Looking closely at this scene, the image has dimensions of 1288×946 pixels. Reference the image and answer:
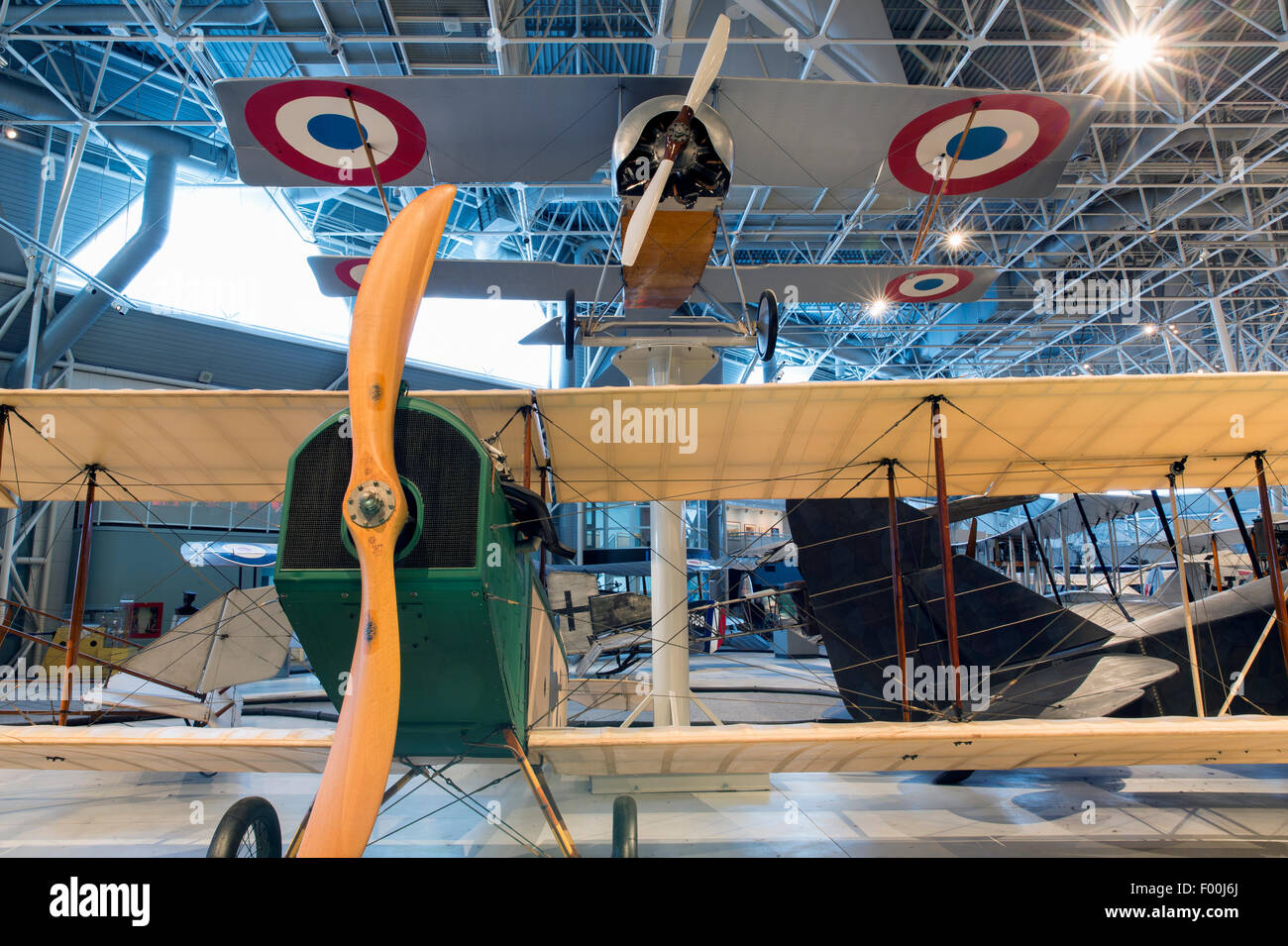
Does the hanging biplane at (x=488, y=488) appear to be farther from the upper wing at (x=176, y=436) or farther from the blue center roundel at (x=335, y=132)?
the blue center roundel at (x=335, y=132)

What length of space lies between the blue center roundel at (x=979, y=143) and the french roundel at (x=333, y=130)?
0.24 metres

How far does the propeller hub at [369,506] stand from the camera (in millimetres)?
1840

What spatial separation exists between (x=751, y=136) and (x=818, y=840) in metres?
5.55

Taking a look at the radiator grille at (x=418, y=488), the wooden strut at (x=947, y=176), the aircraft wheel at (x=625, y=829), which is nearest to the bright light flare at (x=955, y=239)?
the wooden strut at (x=947, y=176)

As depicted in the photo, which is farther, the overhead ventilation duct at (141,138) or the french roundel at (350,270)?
the overhead ventilation duct at (141,138)

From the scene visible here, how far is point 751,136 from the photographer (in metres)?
5.90

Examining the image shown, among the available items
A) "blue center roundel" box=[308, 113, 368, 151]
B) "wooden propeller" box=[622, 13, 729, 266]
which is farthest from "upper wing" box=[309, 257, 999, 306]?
"wooden propeller" box=[622, 13, 729, 266]

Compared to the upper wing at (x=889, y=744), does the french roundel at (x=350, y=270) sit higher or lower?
higher

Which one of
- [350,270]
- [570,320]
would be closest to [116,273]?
[350,270]

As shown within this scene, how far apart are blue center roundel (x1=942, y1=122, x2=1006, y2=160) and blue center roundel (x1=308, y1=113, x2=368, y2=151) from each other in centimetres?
8

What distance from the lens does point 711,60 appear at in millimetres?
3855

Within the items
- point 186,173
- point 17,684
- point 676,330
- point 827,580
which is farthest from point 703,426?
point 186,173

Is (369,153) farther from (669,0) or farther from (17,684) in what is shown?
(17,684)
